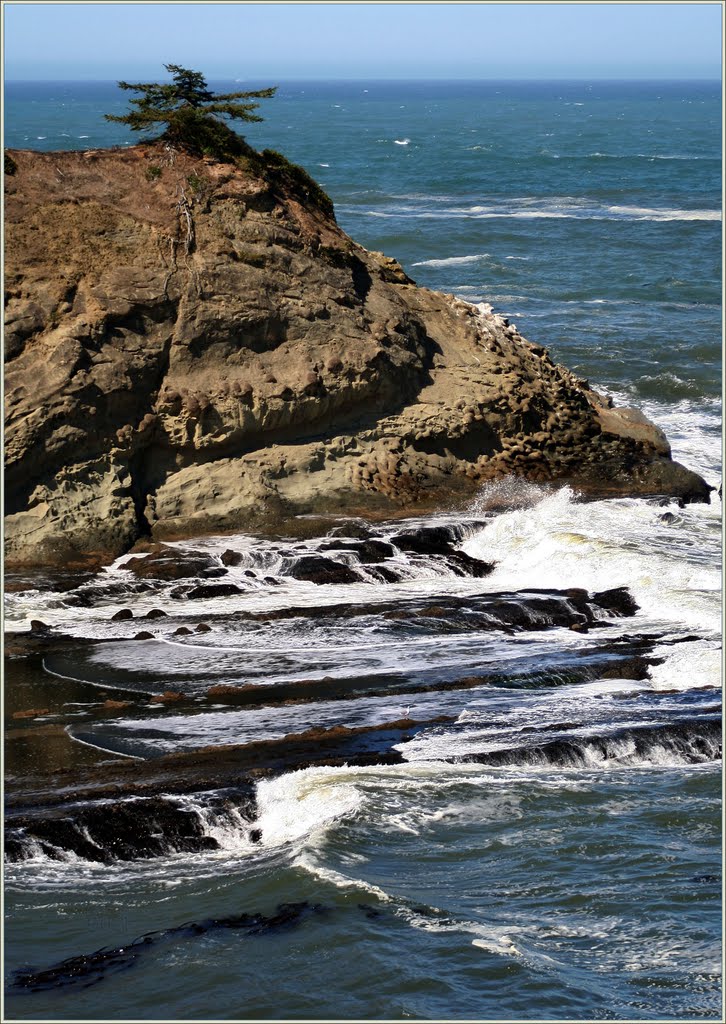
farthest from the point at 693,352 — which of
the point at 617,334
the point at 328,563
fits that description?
the point at 328,563

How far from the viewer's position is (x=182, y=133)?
21328mm

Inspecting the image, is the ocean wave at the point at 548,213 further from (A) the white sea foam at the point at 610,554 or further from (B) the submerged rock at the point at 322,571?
(B) the submerged rock at the point at 322,571

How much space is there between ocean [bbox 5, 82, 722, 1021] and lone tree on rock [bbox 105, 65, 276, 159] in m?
6.17

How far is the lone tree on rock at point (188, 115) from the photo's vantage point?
21266mm

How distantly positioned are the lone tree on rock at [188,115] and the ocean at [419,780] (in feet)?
20.3

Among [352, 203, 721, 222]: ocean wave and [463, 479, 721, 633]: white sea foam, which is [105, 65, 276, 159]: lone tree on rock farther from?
[352, 203, 721, 222]: ocean wave

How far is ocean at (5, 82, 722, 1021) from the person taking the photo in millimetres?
9891

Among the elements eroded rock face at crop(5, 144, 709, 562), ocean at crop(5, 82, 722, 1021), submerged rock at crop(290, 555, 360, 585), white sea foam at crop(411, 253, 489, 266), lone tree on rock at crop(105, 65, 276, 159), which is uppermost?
lone tree on rock at crop(105, 65, 276, 159)

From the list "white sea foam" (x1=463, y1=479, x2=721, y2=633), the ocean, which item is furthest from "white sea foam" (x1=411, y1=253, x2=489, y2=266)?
"white sea foam" (x1=463, y1=479, x2=721, y2=633)

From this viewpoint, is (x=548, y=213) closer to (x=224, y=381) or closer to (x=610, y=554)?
(x=224, y=381)

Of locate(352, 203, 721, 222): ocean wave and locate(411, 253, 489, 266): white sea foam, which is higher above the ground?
locate(352, 203, 721, 222): ocean wave

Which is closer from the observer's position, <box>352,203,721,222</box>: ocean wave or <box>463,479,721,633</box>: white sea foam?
<box>463,479,721,633</box>: white sea foam

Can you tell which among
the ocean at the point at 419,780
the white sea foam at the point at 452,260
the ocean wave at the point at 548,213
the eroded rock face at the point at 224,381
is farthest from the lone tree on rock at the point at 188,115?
the ocean wave at the point at 548,213

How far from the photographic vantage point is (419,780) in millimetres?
12836
